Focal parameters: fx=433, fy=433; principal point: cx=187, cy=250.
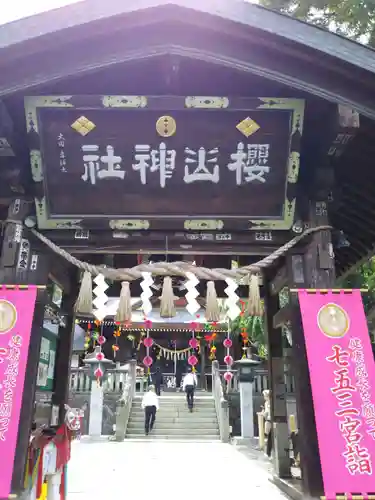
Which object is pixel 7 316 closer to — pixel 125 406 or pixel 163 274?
pixel 163 274

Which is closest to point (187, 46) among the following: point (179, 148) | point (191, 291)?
point (179, 148)

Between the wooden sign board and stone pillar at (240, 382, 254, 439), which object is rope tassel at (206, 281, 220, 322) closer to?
the wooden sign board

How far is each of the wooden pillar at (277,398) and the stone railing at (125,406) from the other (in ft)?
29.2

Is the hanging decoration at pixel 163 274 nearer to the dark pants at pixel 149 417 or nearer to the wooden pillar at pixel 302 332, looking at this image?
the wooden pillar at pixel 302 332

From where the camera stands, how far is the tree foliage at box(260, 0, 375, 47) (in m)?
9.33

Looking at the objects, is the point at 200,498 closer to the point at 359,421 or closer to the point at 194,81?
the point at 359,421

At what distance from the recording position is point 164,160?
4.93 meters

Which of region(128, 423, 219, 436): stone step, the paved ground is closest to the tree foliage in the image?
the paved ground

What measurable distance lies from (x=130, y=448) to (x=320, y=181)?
10.8 m

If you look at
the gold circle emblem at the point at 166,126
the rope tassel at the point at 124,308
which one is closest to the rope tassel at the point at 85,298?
the rope tassel at the point at 124,308

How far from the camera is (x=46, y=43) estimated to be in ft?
13.3

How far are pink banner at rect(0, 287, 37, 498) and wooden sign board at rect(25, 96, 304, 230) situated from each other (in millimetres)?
968

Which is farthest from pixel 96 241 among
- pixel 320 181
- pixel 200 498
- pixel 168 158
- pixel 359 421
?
pixel 200 498

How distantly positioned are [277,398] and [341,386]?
2.79 meters
